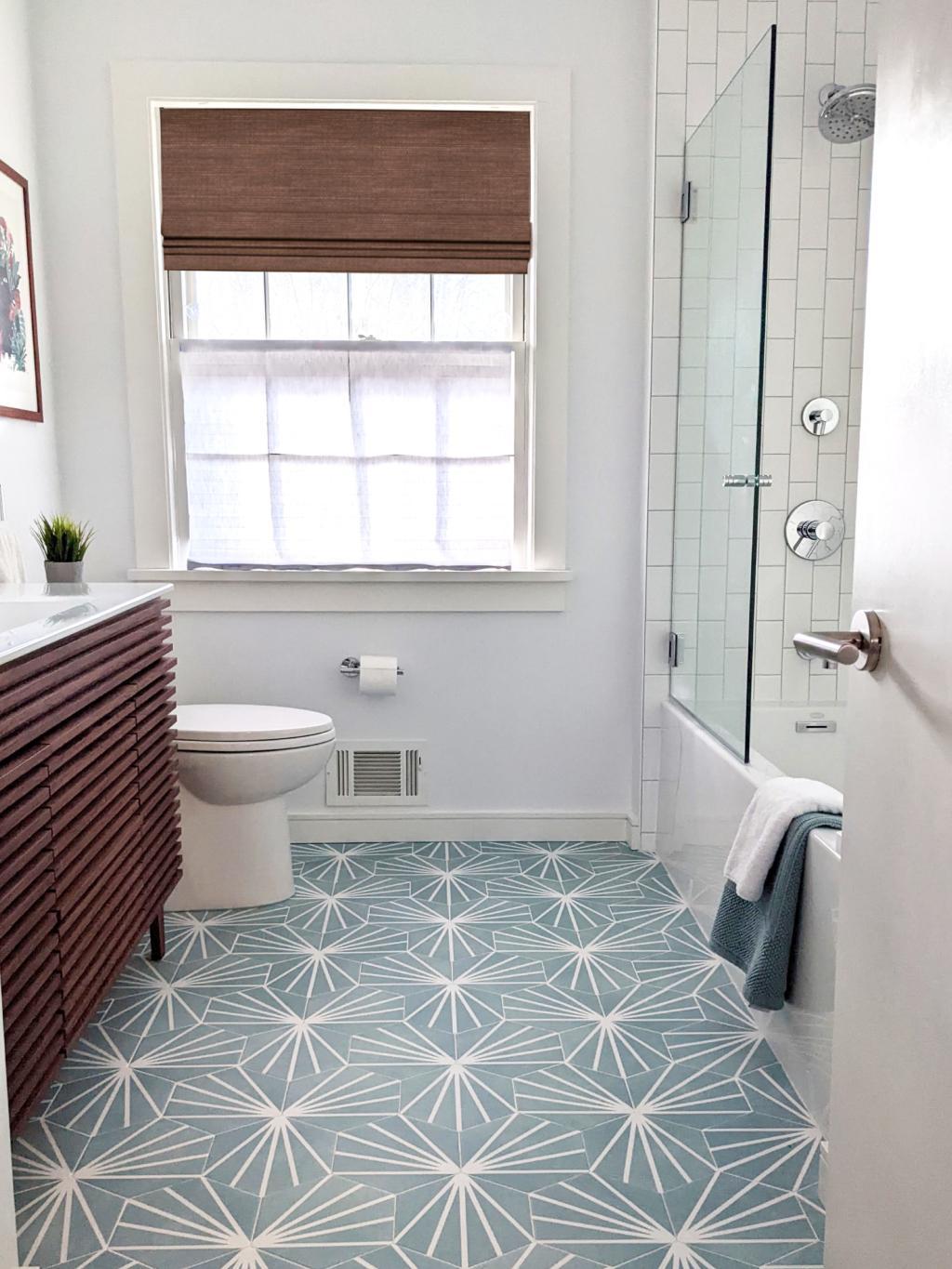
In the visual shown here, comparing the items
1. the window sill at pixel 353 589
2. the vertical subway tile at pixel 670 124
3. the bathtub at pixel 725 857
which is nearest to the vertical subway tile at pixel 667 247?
the vertical subway tile at pixel 670 124

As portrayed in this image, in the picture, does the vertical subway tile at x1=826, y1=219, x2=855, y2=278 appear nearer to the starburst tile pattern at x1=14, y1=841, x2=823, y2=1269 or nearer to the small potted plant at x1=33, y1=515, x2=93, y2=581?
the starburst tile pattern at x1=14, y1=841, x2=823, y2=1269

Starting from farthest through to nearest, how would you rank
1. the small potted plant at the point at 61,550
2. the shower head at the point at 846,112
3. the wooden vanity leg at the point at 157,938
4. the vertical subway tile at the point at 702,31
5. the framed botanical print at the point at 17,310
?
the vertical subway tile at the point at 702,31
the shower head at the point at 846,112
the framed botanical print at the point at 17,310
the small potted plant at the point at 61,550
the wooden vanity leg at the point at 157,938

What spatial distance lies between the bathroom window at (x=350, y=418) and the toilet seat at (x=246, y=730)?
0.57 metres

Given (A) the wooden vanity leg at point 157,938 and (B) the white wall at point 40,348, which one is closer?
(A) the wooden vanity leg at point 157,938

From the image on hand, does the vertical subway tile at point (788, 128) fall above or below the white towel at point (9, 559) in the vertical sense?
above

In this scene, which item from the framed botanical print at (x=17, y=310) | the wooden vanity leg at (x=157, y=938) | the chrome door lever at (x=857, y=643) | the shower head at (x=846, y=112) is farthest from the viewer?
the shower head at (x=846, y=112)

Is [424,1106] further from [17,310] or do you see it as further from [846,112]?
[846,112]

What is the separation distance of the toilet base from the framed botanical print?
3.96ft

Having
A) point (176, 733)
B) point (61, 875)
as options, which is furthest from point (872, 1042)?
point (176, 733)

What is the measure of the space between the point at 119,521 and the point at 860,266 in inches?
93.0

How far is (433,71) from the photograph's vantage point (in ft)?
10.0

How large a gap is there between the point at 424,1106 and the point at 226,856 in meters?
1.09

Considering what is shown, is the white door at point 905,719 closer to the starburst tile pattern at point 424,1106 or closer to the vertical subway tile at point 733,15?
the starburst tile pattern at point 424,1106

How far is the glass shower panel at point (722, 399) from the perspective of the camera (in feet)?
7.77
